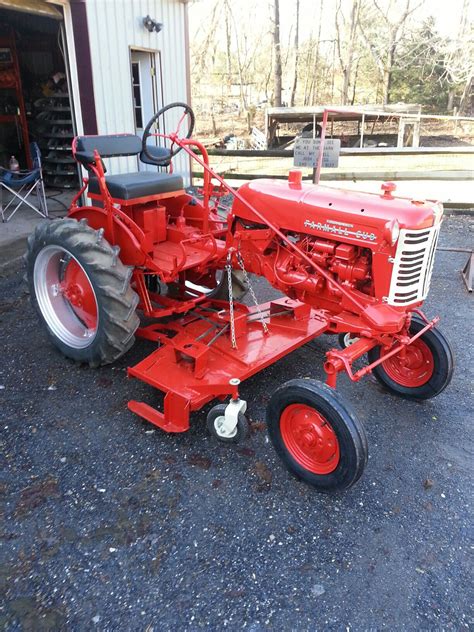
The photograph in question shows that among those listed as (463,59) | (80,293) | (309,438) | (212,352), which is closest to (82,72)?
(80,293)

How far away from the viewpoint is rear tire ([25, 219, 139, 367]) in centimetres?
313

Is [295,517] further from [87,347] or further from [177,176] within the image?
[177,176]

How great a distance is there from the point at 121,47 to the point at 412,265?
6.03 meters

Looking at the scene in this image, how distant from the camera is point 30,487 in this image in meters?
2.50

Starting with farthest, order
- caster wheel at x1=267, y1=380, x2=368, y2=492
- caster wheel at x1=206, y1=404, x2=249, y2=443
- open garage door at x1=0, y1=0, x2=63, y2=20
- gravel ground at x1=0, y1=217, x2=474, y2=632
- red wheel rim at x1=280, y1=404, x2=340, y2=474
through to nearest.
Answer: open garage door at x1=0, y1=0, x2=63, y2=20 < caster wheel at x1=206, y1=404, x2=249, y2=443 < red wheel rim at x1=280, y1=404, x2=340, y2=474 < caster wheel at x1=267, y1=380, x2=368, y2=492 < gravel ground at x1=0, y1=217, x2=474, y2=632

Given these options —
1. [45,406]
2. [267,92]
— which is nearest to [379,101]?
[267,92]

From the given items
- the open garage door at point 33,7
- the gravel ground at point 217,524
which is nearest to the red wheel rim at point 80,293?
the gravel ground at point 217,524

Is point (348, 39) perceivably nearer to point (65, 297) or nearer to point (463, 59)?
point (463, 59)

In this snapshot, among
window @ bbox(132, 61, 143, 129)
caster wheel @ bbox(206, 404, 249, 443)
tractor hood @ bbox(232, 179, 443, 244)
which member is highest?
window @ bbox(132, 61, 143, 129)

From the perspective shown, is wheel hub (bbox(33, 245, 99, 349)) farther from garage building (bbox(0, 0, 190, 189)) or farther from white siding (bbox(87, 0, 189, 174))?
white siding (bbox(87, 0, 189, 174))

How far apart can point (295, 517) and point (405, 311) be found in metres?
1.22

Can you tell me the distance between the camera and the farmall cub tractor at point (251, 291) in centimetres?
255

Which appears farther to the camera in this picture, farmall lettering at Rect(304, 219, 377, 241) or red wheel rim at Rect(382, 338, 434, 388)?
red wheel rim at Rect(382, 338, 434, 388)

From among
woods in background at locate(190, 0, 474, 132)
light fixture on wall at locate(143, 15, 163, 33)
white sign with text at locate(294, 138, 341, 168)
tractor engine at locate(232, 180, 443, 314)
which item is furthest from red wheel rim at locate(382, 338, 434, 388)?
woods in background at locate(190, 0, 474, 132)
